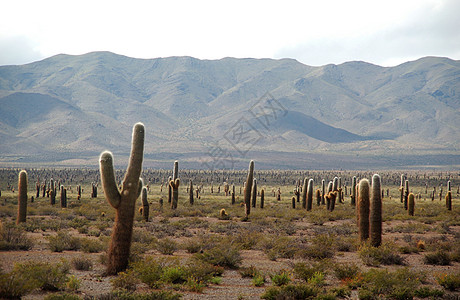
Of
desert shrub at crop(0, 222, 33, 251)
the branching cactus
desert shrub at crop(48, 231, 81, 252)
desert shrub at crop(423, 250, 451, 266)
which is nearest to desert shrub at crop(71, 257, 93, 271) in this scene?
the branching cactus

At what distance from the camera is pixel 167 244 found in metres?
16.3

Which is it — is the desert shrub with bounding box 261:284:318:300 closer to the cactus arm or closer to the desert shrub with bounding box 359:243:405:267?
the cactus arm

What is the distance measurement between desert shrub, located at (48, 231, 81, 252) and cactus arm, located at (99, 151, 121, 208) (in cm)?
527

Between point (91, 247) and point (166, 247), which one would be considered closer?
point (91, 247)

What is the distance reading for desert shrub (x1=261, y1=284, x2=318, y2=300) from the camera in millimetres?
10219

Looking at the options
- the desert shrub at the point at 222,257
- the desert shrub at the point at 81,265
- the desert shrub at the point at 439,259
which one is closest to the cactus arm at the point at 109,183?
the desert shrub at the point at 81,265

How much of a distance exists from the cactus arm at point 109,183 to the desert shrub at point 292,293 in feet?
15.8

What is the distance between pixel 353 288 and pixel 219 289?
3.59 metres

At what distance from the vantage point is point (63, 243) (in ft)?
54.1

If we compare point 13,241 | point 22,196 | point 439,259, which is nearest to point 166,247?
point 13,241

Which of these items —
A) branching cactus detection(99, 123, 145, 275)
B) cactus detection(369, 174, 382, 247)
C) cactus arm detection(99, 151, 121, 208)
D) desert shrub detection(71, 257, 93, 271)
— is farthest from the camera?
cactus detection(369, 174, 382, 247)

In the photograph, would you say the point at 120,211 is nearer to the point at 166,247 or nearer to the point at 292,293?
the point at 166,247

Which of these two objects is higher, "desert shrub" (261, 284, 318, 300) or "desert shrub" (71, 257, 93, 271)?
"desert shrub" (261, 284, 318, 300)

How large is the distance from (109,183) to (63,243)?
5811 millimetres
